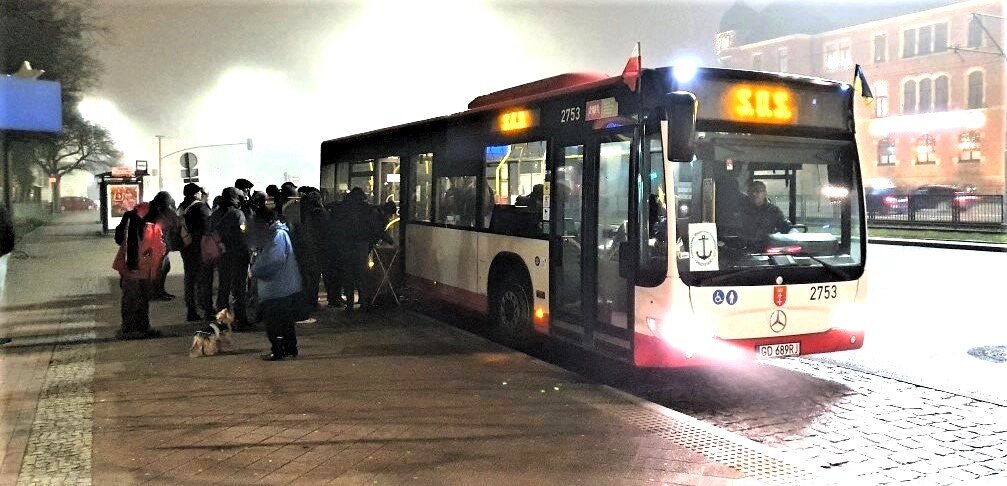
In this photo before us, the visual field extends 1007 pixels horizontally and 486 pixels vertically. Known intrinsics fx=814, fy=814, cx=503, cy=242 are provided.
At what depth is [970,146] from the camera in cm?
5322

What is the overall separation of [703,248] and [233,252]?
6.06 m

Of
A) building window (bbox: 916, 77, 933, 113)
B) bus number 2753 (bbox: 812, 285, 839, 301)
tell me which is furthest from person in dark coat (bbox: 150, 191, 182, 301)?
building window (bbox: 916, 77, 933, 113)

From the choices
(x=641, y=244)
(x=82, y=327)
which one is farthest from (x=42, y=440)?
(x=82, y=327)

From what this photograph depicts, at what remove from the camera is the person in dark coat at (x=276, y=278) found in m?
7.95

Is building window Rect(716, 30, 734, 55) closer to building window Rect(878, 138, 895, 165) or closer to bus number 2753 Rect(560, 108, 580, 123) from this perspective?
building window Rect(878, 138, 895, 165)

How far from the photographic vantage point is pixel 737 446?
553cm

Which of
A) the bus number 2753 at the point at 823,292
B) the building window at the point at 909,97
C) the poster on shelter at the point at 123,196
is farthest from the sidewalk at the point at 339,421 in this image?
the building window at the point at 909,97

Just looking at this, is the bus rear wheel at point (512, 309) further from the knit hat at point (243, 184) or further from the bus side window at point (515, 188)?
the knit hat at point (243, 184)

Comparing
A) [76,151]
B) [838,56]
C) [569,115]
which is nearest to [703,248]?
[569,115]

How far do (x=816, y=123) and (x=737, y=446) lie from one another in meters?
3.28

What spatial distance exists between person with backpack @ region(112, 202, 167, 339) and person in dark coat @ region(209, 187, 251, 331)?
2.59ft

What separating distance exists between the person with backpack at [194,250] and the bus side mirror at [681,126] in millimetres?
6687

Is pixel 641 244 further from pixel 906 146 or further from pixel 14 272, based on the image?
pixel 906 146

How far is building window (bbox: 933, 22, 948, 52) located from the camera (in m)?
55.3
